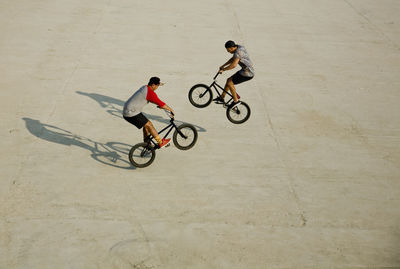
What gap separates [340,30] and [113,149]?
12.3m

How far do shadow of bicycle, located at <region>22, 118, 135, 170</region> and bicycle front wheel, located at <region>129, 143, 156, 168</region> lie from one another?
22 centimetres

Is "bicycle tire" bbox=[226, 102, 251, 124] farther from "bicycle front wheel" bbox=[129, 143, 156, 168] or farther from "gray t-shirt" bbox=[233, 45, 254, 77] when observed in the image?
"bicycle front wheel" bbox=[129, 143, 156, 168]

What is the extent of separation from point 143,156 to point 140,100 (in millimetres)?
1328

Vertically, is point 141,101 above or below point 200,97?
above

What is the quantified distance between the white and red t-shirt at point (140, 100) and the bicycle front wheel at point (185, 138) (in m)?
1.22

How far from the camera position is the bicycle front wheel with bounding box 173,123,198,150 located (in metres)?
8.30

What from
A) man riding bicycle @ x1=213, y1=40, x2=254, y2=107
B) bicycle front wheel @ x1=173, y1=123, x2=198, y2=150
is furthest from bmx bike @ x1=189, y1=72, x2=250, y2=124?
bicycle front wheel @ x1=173, y1=123, x2=198, y2=150

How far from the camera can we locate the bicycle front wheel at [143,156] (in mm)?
7781

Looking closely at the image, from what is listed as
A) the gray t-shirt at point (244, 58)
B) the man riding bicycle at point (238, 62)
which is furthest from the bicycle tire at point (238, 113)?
the gray t-shirt at point (244, 58)

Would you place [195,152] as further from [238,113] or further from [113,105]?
[113,105]

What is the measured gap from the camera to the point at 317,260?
239 inches

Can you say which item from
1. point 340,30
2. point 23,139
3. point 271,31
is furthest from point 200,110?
point 340,30

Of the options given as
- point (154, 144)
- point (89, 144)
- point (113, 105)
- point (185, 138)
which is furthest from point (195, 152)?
point (113, 105)

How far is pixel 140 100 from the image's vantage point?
7.24 metres
